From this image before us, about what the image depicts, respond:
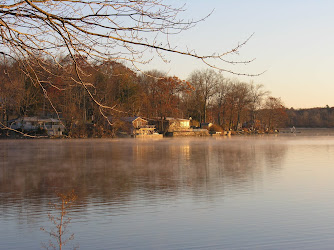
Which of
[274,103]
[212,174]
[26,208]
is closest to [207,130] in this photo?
[274,103]

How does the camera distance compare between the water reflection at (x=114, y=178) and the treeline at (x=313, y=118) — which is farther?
the treeline at (x=313, y=118)

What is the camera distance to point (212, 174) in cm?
2219

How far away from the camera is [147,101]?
83062 mm

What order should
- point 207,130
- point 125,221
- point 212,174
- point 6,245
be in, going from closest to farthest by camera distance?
1. point 6,245
2. point 125,221
3. point 212,174
4. point 207,130

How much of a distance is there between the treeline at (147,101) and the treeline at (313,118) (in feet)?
153

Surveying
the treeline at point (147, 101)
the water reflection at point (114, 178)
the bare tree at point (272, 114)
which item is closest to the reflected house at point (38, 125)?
the treeline at point (147, 101)

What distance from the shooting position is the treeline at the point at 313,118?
526 feet

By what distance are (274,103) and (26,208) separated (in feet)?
358

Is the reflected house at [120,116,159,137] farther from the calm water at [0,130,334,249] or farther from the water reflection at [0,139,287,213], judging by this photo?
the calm water at [0,130,334,249]

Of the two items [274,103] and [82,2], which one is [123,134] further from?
[82,2]

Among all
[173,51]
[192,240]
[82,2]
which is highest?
[82,2]

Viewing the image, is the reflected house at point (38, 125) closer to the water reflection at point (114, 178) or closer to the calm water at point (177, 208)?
the water reflection at point (114, 178)

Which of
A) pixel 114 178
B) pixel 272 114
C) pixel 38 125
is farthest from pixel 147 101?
pixel 114 178

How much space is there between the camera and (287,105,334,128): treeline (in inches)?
6309
